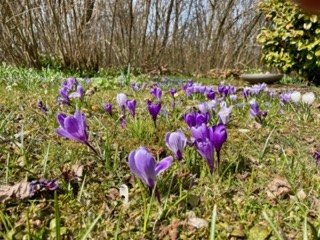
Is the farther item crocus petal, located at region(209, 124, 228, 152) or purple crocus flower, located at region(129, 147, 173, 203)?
crocus petal, located at region(209, 124, 228, 152)

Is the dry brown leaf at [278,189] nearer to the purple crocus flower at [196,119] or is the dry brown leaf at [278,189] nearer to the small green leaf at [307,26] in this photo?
the purple crocus flower at [196,119]

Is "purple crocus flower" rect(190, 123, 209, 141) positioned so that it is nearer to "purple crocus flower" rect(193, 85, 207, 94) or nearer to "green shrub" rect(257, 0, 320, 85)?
"purple crocus flower" rect(193, 85, 207, 94)

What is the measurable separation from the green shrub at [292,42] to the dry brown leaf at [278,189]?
23.0ft

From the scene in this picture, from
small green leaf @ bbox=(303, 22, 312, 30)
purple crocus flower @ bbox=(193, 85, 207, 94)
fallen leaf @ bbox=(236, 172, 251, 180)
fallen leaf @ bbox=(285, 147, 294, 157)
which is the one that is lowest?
fallen leaf @ bbox=(285, 147, 294, 157)

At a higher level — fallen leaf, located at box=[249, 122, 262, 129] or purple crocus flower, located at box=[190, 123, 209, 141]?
purple crocus flower, located at box=[190, 123, 209, 141]

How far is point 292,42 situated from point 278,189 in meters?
7.54

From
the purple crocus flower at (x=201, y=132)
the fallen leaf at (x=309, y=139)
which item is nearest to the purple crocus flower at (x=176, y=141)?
the purple crocus flower at (x=201, y=132)

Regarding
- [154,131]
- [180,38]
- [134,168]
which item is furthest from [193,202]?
[180,38]

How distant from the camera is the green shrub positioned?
8.00 metres

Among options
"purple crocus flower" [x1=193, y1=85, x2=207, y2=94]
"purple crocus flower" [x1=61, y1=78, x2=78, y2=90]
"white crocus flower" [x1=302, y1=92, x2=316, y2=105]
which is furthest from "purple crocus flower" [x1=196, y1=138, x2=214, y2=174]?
"purple crocus flower" [x1=193, y1=85, x2=207, y2=94]

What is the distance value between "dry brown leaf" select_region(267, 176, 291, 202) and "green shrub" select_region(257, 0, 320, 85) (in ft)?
23.0

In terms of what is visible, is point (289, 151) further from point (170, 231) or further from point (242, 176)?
point (170, 231)

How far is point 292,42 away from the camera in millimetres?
8281

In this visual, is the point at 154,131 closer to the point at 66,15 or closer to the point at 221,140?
the point at 221,140
